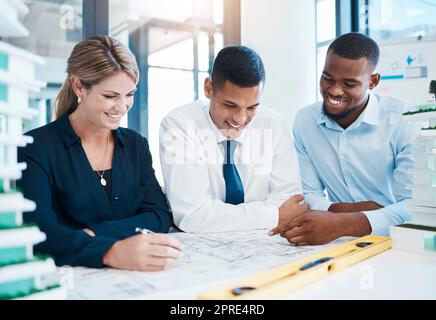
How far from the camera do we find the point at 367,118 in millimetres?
1908

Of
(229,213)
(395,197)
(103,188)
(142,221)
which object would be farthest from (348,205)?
(103,188)

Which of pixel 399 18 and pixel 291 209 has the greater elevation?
pixel 399 18

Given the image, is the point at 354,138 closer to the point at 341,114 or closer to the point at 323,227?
the point at 341,114

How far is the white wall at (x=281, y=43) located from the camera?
3777mm

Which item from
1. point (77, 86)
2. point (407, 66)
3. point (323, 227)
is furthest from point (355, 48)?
point (77, 86)

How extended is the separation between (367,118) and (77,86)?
4.22 feet

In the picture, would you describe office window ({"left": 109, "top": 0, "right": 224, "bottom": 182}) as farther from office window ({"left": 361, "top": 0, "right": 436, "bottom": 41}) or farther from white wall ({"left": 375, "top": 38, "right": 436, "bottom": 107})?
white wall ({"left": 375, "top": 38, "right": 436, "bottom": 107})

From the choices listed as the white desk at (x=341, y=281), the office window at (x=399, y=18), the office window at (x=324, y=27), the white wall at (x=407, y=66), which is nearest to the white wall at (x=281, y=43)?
the office window at (x=324, y=27)

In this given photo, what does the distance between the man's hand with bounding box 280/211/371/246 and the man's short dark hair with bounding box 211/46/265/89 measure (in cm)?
59

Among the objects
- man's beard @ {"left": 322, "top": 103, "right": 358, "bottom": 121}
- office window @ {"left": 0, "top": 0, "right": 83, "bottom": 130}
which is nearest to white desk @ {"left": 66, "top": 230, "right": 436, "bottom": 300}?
office window @ {"left": 0, "top": 0, "right": 83, "bottom": 130}

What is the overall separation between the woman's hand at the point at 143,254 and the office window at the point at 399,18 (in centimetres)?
259

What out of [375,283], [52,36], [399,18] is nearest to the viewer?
[375,283]

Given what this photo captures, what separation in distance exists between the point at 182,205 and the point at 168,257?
0.53 metres
